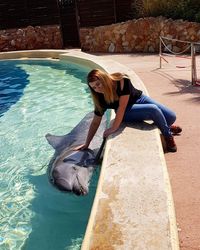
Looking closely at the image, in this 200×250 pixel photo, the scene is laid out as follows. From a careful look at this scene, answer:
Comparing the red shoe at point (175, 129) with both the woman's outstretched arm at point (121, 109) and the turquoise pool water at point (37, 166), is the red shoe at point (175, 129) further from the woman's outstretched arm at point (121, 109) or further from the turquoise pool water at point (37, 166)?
the turquoise pool water at point (37, 166)

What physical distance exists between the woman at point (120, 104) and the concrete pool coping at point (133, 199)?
0.64 ft

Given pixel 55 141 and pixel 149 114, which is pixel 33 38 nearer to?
pixel 55 141

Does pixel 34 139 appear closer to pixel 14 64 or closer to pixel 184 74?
pixel 184 74

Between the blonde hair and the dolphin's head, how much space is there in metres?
0.67

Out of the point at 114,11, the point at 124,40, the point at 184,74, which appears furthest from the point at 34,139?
the point at 114,11

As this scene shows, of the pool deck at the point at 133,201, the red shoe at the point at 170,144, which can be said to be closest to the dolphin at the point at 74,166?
the pool deck at the point at 133,201

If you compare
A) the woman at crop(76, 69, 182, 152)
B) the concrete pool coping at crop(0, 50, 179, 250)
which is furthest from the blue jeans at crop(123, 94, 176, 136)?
the concrete pool coping at crop(0, 50, 179, 250)

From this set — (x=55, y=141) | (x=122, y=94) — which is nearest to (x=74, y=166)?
(x=122, y=94)

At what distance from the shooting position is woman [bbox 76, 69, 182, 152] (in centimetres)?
468

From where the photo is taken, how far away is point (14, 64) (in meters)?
16.9

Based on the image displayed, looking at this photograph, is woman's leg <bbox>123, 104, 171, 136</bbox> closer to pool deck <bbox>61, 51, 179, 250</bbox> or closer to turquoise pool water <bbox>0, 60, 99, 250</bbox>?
pool deck <bbox>61, 51, 179, 250</bbox>

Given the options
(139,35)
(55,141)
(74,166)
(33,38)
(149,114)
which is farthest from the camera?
(33,38)

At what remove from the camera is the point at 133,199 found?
3398 millimetres

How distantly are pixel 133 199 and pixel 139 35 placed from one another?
13244mm
